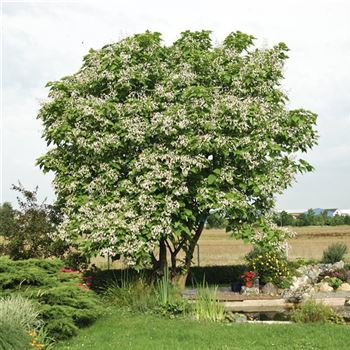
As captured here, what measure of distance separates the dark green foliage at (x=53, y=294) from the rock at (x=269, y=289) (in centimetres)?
612

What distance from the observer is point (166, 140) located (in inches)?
Result: 581

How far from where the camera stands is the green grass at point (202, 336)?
31.8ft

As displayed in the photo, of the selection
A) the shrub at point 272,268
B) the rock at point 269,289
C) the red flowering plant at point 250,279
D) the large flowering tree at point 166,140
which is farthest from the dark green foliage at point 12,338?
the shrub at point 272,268

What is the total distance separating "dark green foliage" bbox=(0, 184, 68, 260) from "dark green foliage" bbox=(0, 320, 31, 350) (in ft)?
26.3

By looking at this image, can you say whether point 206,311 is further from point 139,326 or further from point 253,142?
point 253,142

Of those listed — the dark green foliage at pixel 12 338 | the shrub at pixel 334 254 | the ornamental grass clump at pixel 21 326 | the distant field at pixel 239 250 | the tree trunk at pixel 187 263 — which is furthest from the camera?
the distant field at pixel 239 250

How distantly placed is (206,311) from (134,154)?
190 inches

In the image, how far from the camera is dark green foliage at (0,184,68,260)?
1738 cm

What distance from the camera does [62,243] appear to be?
17.0 m

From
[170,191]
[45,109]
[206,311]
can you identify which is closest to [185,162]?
[170,191]

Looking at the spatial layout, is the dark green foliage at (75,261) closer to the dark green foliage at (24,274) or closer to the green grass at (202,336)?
the dark green foliage at (24,274)

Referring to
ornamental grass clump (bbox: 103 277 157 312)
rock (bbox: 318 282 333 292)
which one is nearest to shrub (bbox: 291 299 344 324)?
ornamental grass clump (bbox: 103 277 157 312)

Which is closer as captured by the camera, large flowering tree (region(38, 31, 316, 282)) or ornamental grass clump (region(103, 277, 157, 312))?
ornamental grass clump (region(103, 277, 157, 312))

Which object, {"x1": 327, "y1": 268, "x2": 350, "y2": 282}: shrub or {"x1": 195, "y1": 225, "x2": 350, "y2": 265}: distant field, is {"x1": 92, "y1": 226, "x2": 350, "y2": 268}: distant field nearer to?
{"x1": 195, "y1": 225, "x2": 350, "y2": 265}: distant field
